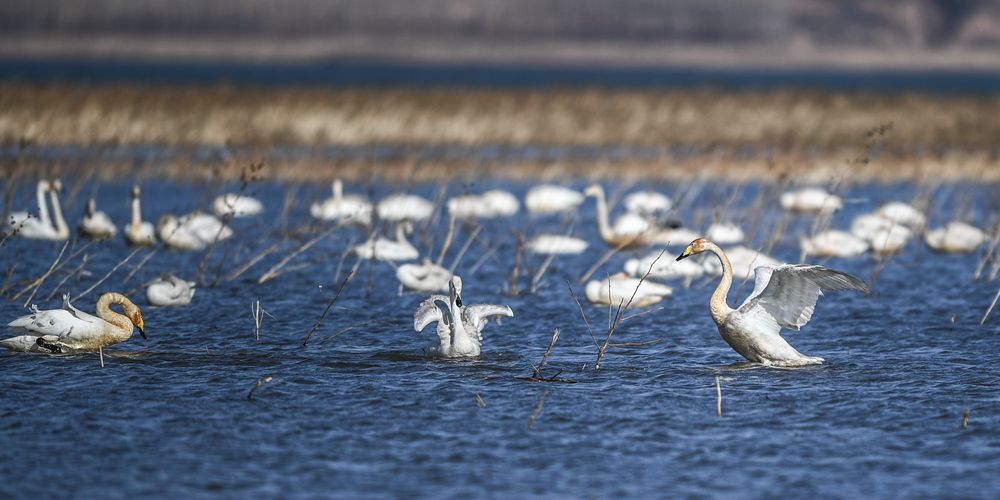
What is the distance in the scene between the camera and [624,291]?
12859mm

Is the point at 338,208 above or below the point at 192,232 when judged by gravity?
above

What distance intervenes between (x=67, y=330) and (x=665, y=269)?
6.20 m

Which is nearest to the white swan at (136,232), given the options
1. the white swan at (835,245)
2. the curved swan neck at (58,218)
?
the curved swan neck at (58,218)

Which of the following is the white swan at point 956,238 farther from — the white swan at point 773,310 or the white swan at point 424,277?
the white swan at point 773,310

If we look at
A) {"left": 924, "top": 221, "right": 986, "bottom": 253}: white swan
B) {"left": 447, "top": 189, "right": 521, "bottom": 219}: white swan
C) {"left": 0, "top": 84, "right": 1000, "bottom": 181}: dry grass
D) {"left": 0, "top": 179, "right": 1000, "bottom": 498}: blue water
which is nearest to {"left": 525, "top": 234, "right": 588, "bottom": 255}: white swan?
{"left": 0, "top": 179, "right": 1000, "bottom": 498}: blue water

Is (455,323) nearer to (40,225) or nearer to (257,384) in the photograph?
(257,384)

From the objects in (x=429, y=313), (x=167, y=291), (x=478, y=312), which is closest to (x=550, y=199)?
(x=167, y=291)

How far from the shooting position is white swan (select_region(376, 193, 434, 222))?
18469 millimetres

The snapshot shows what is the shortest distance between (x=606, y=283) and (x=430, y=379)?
369 centimetres

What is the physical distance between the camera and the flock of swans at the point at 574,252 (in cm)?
1029

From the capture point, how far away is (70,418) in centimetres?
873

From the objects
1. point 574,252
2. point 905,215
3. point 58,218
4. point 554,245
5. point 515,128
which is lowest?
point 574,252

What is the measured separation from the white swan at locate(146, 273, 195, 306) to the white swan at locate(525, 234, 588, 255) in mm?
4809

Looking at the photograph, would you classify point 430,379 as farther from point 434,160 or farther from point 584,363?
point 434,160
